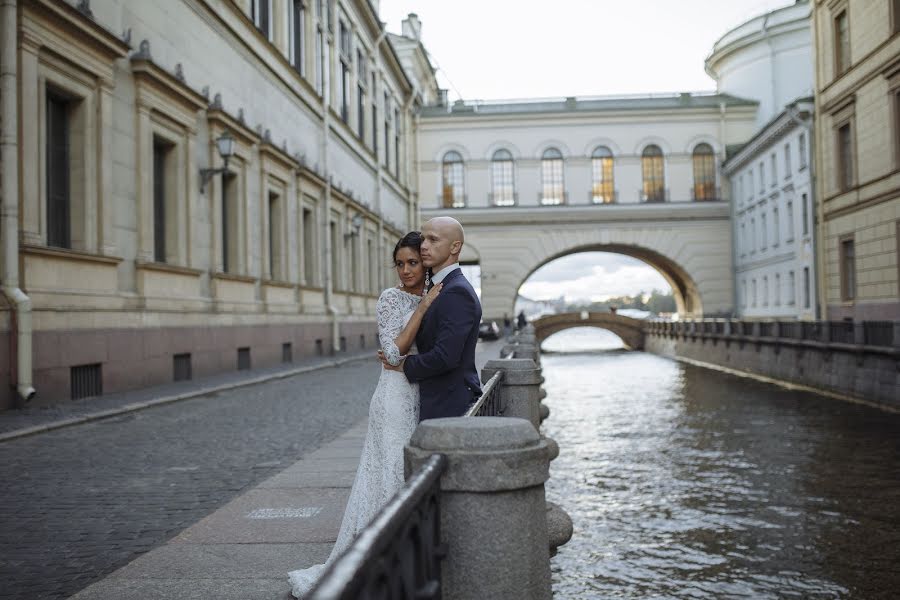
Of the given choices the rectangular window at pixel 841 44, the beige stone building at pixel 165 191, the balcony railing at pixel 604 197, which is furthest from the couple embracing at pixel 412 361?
the balcony railing at pixel 604 197

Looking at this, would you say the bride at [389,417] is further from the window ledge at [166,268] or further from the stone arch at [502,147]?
the stone arch at [502,147]

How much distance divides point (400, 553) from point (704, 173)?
1843 inches

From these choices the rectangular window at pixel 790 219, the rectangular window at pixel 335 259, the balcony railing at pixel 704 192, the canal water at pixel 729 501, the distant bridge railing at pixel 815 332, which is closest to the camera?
the canal water at pixel 729 501

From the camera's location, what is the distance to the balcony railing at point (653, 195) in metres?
46.5

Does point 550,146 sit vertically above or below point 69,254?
above

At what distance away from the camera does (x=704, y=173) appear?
152 ft

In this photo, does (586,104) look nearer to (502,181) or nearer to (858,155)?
(502,181)

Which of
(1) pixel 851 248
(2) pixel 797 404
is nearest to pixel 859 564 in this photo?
(2) pixel 797 404

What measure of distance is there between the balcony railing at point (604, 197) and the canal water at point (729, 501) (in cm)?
2861

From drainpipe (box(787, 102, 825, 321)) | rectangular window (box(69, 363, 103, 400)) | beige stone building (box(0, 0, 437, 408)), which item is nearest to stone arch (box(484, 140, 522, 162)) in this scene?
drainpipe (box(787, 102, 825, 321))

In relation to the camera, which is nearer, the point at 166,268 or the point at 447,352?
the point at 447,352

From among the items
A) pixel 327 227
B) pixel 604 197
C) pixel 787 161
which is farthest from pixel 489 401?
pixel 604 197

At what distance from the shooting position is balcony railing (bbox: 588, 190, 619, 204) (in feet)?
153

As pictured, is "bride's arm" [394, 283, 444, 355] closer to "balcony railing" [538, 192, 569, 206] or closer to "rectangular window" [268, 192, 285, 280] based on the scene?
"rectangular window" [268, 192, 285, 280]
